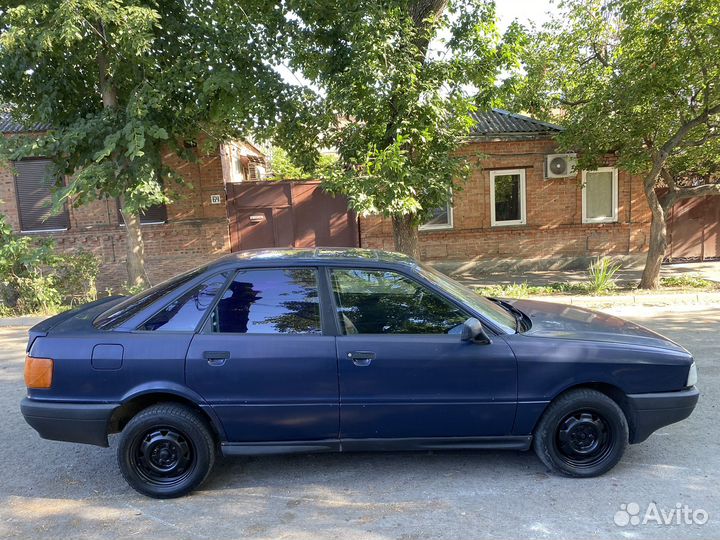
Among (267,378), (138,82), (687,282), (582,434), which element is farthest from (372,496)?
(687,282)

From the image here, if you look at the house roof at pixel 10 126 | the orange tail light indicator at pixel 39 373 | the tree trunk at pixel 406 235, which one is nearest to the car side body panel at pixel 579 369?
the orange tail light indicator at pixel 39 373

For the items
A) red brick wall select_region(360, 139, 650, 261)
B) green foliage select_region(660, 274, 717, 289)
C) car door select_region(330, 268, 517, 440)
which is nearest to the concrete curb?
green foliage select_region(660, 274, 717, 289)

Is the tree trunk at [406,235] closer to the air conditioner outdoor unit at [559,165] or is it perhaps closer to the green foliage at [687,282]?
the green foliage at [687,282]

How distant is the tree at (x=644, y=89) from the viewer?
8.30 m

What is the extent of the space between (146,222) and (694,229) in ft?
47.2

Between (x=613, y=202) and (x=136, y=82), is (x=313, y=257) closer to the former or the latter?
(x=136, y=82)

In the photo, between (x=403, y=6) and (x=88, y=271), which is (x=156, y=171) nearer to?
(x=88, y=271)

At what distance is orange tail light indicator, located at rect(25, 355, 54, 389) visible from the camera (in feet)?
10.4

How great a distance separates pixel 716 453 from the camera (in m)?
3.59

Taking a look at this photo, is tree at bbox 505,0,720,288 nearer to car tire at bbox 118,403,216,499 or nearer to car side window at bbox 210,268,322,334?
car side window at bbox 210,268,322,334

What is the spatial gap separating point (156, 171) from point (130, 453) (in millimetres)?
7414

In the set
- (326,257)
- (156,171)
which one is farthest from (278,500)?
(156,171)

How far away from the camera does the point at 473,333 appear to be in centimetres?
312

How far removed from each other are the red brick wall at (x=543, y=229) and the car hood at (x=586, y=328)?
9156mm
